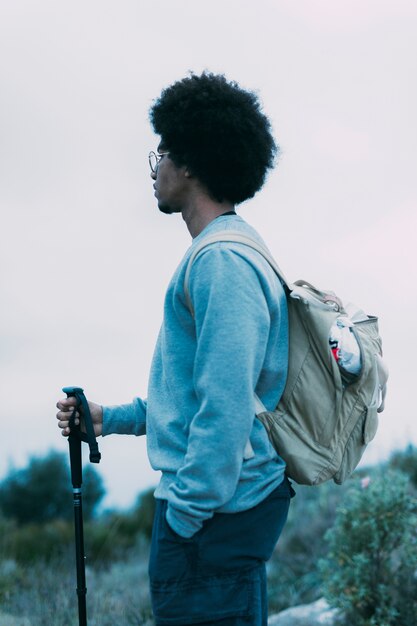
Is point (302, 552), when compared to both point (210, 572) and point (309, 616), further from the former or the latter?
point (210, 572)

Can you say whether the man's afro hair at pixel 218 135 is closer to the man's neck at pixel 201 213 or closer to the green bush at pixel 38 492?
the man's neck at pixel 201 213

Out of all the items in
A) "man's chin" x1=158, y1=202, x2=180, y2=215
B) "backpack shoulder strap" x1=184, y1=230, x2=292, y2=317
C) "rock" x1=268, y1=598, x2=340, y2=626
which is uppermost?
"man's chin" x1=158, y1=202, x2=180, y2=215

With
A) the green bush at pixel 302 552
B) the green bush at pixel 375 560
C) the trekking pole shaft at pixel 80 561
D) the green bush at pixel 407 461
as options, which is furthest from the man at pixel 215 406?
the green bush at pixel 407 461

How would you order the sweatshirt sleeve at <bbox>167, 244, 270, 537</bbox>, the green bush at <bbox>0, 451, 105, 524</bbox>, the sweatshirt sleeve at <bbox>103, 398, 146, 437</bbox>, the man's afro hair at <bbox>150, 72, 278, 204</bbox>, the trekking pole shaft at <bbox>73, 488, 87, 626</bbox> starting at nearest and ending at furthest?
1. the sweatshirt sleeve at <bbox>167, 244, 270, 537</bbox>
2. the man's afro hair at <bbox>150, 72, 278, 204</bbox>
3. the trekking pole shaft at <bbox>73, 488, 87, 626</bbox>
4. the sweatshirt sleeve at <bbox>103, 398, 146, 437</bbox>
5. the green bush at <bbox>0, 451, 105, 524</bbox>

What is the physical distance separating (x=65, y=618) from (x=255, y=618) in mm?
3731

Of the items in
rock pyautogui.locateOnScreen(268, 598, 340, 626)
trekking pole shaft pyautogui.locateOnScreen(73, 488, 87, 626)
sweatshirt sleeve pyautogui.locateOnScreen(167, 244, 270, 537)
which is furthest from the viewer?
rock pyautogui.locateOnScreen(268, 598, 340, 626)

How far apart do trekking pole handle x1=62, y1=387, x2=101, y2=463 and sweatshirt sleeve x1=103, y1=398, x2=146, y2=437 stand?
88mm

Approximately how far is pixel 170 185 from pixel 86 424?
34.5 inches

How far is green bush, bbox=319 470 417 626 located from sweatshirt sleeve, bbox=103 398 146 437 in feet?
11.7

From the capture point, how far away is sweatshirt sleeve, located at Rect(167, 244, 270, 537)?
2523 mm

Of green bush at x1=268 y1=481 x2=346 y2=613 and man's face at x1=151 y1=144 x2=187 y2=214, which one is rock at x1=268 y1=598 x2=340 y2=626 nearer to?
green bush at x1=268 y1=481 x2=346 y2=613

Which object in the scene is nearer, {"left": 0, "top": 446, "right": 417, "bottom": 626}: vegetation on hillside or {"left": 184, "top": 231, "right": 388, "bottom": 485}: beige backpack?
{"left": 184, "top": 231, "right": 388, "bottom": 485}: beige backpack

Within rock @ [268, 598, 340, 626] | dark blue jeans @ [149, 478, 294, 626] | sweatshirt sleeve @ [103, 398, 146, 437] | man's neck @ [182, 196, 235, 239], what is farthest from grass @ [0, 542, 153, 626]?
man's neck @ [182, 196, 235, 239]

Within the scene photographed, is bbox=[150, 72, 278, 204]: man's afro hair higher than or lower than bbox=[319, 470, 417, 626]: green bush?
higher
